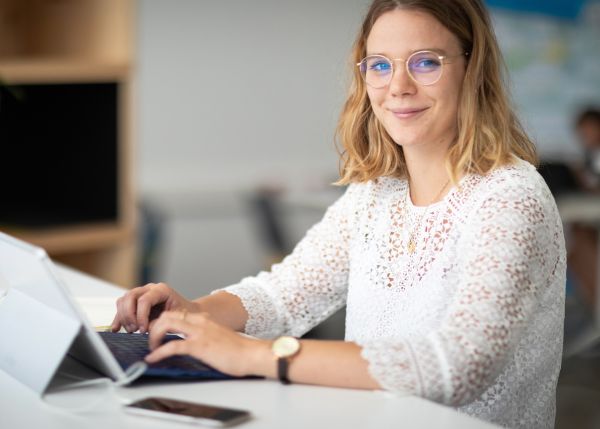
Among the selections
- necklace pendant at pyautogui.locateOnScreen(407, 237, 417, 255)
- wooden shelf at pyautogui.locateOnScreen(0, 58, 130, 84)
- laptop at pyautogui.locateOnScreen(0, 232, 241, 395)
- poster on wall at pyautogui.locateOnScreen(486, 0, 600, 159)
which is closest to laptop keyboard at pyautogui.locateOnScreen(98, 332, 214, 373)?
laptop at pyautogui.locateOnScreen(0, 232, 241, 395)

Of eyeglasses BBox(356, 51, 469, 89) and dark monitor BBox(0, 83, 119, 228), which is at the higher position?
eyeglasses BBox(356, 51, 469, 89)

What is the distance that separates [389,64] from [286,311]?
53 centimetres

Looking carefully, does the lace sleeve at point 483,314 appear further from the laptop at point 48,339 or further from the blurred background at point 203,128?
the blurred background at point 203,128

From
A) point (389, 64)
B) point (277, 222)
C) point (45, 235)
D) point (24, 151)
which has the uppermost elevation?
point (389, 64)

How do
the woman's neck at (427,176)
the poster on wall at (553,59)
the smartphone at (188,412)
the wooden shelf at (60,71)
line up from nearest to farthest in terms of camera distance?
the smartphone at (188,412)
the woman's neck at (427,176)
the wooden shelf at (60,71)
the poster on wall at (553,59)

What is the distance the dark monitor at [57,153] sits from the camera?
3.60 meters

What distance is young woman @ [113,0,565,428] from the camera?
4.60ft

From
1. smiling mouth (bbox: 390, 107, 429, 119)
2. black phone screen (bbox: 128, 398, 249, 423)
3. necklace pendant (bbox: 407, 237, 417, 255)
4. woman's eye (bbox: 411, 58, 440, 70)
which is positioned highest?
woman's eye (bbox: 411, 58, 440, 70)

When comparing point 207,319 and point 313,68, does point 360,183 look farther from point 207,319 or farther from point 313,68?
point 313,68

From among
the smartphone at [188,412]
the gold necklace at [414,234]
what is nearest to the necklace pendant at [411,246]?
the gold necklace at [414,234]

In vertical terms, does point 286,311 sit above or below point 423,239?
below

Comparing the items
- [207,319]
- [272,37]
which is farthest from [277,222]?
[207,319]

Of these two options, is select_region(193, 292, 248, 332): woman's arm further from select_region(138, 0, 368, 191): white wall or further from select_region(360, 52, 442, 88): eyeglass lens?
select_region(138, 0, 368, 191): white wall

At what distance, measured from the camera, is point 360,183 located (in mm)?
2012
